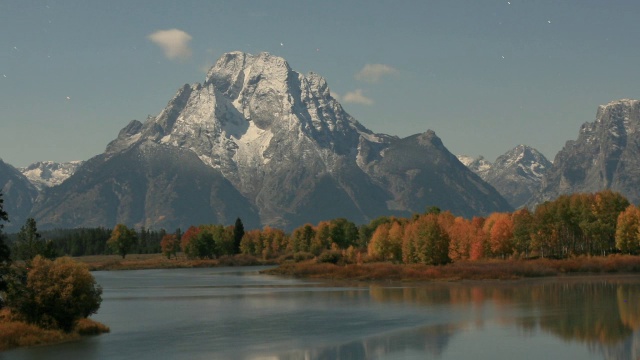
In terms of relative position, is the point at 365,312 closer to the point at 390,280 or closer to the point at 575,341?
the point at 575,341

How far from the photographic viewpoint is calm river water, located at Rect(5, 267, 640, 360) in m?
69.1

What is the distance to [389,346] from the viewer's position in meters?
71.7

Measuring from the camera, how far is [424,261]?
17300 cm

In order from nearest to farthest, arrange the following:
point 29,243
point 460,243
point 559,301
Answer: point 559,301, point 29,243, point 460,243

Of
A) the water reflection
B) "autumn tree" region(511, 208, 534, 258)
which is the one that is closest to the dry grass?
the water reflection

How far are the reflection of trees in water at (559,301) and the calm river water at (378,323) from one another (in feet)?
0.47

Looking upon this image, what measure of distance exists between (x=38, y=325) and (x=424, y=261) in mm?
108559

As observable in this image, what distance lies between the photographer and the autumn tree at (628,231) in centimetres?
17238

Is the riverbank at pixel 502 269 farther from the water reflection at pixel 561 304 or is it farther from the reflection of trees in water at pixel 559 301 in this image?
the reflection of trees in water at pixel 559 301

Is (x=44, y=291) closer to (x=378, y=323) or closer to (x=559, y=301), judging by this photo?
(x=378, y=323)

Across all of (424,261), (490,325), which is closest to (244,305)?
(490,325)

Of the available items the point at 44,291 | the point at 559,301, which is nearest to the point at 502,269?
the point at 559,301

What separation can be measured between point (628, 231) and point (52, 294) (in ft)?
427

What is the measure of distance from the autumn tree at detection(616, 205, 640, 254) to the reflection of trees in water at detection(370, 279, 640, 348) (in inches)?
1382
